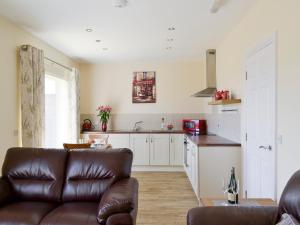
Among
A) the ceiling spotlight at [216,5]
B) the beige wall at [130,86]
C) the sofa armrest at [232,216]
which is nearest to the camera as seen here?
the sofa armrest at [232,216]

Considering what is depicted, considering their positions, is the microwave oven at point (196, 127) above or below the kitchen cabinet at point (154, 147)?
above

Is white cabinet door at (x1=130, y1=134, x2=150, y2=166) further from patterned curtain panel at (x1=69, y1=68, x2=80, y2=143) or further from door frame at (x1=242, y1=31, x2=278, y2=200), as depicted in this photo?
door frame at (x1=242, y1=31, x2=278, y2=200)

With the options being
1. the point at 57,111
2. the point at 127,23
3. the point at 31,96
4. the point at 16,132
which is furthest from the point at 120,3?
the point at 57,111

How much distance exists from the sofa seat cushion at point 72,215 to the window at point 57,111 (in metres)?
3.24

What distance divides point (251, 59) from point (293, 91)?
1.17 m

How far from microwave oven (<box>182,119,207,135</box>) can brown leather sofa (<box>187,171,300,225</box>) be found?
403 cm

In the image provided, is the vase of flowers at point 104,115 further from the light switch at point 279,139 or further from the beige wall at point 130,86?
the light switch at point 279,139

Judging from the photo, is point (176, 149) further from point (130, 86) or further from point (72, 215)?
point (72, 215)

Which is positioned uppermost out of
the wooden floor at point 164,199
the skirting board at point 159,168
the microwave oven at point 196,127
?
the microwave oven at point 196,127

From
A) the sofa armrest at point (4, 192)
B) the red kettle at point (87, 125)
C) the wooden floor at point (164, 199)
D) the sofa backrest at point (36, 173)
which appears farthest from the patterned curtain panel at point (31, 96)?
the red kettle at point (87, 125)

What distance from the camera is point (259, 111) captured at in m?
3.10

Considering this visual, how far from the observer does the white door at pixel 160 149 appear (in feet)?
20.0

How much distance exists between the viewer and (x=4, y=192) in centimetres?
253

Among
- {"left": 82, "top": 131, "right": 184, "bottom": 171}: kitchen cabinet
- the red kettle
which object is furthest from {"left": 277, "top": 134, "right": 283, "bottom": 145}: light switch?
the red kettle
